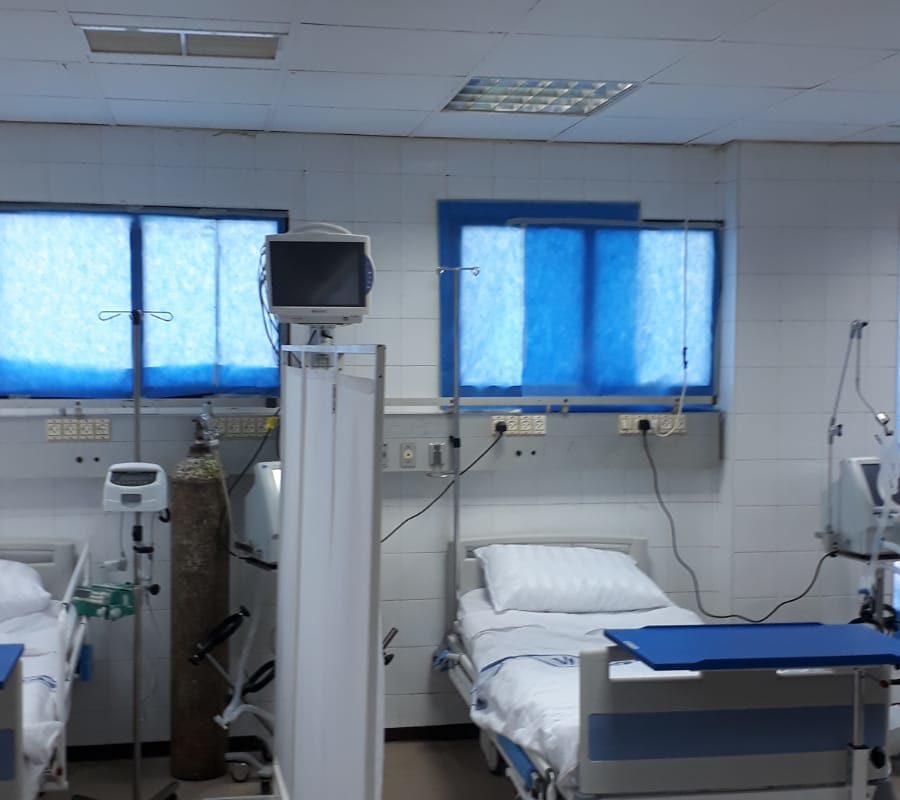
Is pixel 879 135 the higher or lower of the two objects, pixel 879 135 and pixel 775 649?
the higher

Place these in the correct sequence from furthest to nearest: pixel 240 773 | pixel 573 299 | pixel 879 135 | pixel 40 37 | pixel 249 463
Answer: pixel 573 299
pixel 879 135
pixel 249 463
pixel 240 773
pixel 40 37

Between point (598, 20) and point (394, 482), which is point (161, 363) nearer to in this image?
point (394, 482)

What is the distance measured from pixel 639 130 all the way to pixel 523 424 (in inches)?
54.2

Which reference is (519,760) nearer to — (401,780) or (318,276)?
(401,780)

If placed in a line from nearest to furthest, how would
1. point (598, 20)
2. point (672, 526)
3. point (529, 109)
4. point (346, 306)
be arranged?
1. point (598, 20)
2. point (346, 306)
3. point (529, 109)
4. point (672, 526)

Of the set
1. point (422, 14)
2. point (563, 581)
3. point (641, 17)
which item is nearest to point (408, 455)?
point (563, 581)

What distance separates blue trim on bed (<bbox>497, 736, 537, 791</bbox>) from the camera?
128 inches

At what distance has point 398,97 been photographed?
399 centimetres

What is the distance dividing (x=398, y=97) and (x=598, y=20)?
1.07m

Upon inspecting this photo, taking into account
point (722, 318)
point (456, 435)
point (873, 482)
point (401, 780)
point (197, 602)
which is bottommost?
point (401, 780)

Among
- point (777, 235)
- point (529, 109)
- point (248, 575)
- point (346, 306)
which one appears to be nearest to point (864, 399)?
point (777, 235)

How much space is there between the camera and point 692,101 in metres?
4.08

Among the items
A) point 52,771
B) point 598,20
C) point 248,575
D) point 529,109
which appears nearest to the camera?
point 598,20

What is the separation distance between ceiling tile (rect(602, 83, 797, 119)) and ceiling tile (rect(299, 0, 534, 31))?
0.95 metres
